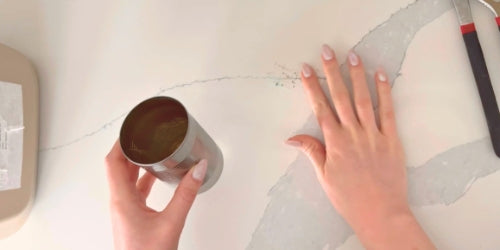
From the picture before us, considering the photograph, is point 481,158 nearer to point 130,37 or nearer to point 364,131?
point 364,131

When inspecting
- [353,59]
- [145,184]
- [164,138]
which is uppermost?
[353,59]

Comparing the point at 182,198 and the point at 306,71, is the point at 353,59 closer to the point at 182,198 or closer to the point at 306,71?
the point at 306,71

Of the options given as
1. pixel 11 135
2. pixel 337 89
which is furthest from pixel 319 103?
pixel 11 135

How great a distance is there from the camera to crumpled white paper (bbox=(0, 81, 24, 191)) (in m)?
0.68

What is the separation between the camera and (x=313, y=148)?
67 cm

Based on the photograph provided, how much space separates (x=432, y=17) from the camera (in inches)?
27.3

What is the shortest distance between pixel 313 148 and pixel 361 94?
0.11m

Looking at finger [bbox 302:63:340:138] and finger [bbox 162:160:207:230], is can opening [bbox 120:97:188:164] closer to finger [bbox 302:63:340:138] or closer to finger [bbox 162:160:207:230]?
finger [bbox 162:160:207:230]

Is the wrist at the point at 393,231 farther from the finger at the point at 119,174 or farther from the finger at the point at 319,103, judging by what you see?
the finger at the point at 119,174

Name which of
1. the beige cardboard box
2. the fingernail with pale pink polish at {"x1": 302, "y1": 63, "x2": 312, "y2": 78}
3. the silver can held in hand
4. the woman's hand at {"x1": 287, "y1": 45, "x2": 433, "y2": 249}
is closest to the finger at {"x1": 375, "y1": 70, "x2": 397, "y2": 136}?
the woman's hand at {"x1": 287, "y1": 45, "x2": 433, "y2": 249}

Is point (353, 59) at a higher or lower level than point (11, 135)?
higher

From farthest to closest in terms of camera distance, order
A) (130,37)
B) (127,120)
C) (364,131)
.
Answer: (130,37), (364,131), (127,120)

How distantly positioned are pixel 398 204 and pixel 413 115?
0.14 m

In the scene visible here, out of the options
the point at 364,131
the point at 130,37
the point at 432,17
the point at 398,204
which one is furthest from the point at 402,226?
the point at 130,37
